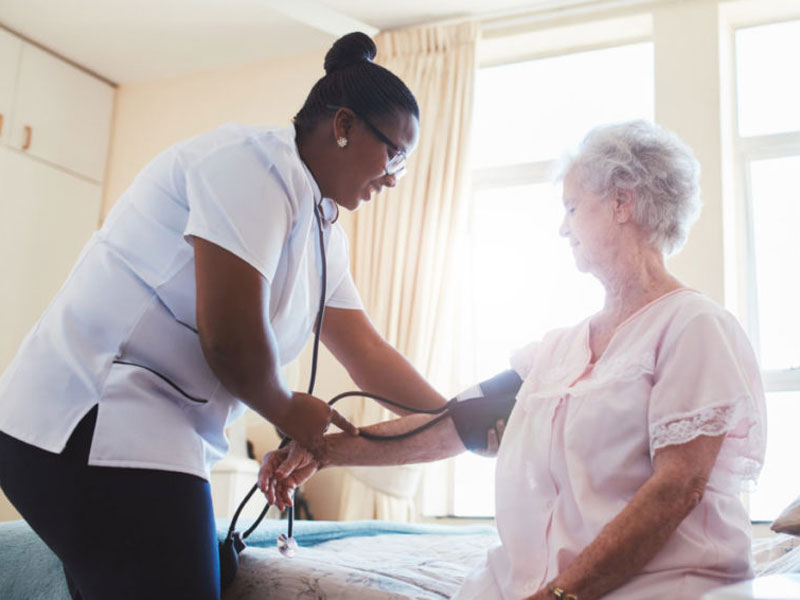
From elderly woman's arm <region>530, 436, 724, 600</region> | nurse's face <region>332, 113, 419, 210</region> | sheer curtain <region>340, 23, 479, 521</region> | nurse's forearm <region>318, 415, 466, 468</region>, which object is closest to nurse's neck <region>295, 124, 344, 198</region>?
nurse's face <region>332, 113, 419, 210</region>

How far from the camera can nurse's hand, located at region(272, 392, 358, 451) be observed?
157 cm

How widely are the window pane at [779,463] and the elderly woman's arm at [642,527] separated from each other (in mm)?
2954

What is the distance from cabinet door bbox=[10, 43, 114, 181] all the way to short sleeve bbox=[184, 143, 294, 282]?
395cm

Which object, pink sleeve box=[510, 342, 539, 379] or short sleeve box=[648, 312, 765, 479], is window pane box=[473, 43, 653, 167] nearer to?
pink sleeve box=[510, 342, 539, 379]

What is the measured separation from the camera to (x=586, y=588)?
1.27 m

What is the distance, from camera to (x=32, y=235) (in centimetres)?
507

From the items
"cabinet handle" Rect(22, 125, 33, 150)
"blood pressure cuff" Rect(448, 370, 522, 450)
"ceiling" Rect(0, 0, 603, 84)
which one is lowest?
"blood pressure cuff" Rect(448, 370, 522, 450)

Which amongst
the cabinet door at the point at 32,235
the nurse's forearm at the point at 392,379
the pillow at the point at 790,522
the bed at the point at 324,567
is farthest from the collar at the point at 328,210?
the cabinet door at the point at 32,235

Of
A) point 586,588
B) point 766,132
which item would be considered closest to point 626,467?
point 586,588

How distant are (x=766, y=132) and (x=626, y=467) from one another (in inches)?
138

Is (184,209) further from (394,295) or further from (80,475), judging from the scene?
(394,295)

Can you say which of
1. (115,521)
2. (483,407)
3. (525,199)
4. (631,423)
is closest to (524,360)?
(483,407)

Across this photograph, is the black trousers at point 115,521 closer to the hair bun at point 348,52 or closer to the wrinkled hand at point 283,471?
the wrinkled hand at point 283,471

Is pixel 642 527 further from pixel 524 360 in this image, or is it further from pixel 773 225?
pixel 773 225
